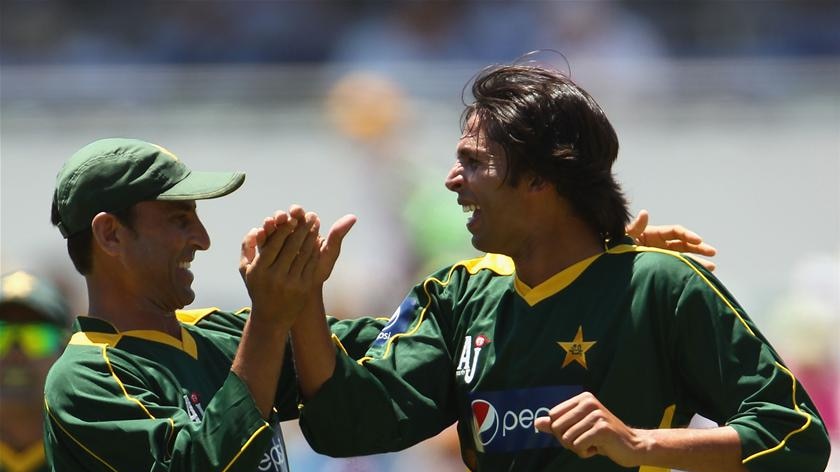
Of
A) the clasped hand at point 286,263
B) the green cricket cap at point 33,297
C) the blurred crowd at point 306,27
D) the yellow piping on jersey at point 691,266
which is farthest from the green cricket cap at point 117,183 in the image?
the blurred crowd at point 306,27

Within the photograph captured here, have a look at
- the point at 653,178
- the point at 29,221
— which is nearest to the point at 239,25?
the point at 29,221

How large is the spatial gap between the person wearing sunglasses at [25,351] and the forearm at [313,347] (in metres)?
2.06

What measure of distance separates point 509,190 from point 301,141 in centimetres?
762

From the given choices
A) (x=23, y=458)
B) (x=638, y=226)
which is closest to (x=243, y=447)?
(x=638, y=226)

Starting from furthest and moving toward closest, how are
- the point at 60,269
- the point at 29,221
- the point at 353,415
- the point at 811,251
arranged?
1. the point at 29,221
2. the point at 811,251
3. the point at 60,269
4. the point at 353,415

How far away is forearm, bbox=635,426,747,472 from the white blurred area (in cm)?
548

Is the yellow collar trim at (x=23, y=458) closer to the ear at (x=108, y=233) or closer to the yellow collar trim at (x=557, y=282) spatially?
the ear at (x=108, y=233)

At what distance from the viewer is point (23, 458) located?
17.3 ft

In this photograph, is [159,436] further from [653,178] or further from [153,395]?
[653,178]

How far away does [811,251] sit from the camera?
9938mm

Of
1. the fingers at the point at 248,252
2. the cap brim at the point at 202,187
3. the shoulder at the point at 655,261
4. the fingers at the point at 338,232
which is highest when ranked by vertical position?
the cap brim at the point at 202,187

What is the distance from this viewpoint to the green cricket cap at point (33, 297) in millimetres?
5332

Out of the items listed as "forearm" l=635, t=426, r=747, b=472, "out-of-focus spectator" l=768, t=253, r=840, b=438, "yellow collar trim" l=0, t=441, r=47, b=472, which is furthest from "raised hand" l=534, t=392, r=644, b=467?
"out-of-focus spectator" l=768, t=253, r=840, b=438

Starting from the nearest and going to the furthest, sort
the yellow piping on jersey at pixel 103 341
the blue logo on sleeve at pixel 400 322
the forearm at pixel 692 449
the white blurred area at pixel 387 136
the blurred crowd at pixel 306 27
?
the forearm at pixel 692 449, the yellow piping on jersey at pixel 103 341, the blue logo on sleeve at pixel 400 322, the white blurred area at pixel 387 136, the blurred crowd at pixel 306 27
